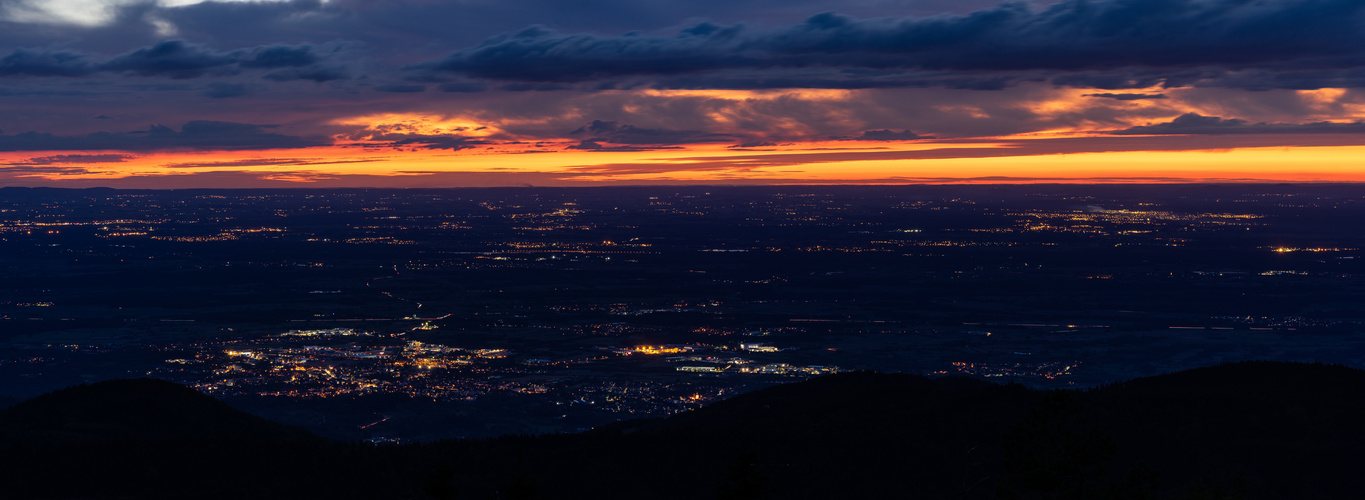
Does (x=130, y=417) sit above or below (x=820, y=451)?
below

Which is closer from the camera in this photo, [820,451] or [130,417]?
[820,451]

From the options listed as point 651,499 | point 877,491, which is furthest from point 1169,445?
point 651,499

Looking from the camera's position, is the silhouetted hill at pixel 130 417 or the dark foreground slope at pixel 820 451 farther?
the silhouetted hill at pixel 130 417

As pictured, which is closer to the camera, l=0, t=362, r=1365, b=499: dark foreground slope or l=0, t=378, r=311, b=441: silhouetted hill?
l=0, t=362, r=1365, b=499: dark foreground slope
